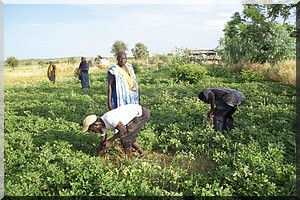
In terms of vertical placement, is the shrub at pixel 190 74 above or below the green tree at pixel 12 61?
below

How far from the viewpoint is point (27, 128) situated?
21.0 ft

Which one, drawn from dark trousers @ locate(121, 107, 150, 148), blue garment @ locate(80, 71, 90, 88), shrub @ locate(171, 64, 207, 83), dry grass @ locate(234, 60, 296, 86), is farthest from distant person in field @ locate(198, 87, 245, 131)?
shrub @ locate(171, 64, 207, 83)

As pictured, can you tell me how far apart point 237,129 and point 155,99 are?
11.9 feet

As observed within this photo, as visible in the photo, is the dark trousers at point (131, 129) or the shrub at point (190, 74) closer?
the dark trousers at point (131, 129)

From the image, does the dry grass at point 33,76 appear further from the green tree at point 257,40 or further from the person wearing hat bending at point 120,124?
the person wearing hat bending at point 120,124

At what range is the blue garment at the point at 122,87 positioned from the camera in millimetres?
5457

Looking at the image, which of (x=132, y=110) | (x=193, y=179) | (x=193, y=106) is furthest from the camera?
(x=193, y=106)

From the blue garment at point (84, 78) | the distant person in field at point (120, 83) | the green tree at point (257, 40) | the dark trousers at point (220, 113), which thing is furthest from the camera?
the green tree at point (257, 40)

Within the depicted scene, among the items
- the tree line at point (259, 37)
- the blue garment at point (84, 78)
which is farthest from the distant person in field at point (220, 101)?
the tree line at point (259, 37)

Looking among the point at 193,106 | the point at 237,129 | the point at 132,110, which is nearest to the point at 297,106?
the point at 193,106

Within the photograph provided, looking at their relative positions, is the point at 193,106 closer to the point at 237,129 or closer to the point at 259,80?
the point at 237,129

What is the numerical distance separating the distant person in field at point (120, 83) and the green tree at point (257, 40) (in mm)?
12023

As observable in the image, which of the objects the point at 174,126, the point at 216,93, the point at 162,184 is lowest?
the point at 162,184

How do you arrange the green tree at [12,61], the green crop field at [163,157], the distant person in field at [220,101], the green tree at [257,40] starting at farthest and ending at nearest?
the green tree at [12,61] → the green tree at [257,40] → the distant person in field at [220,101] → the green crop field at [163,157]
